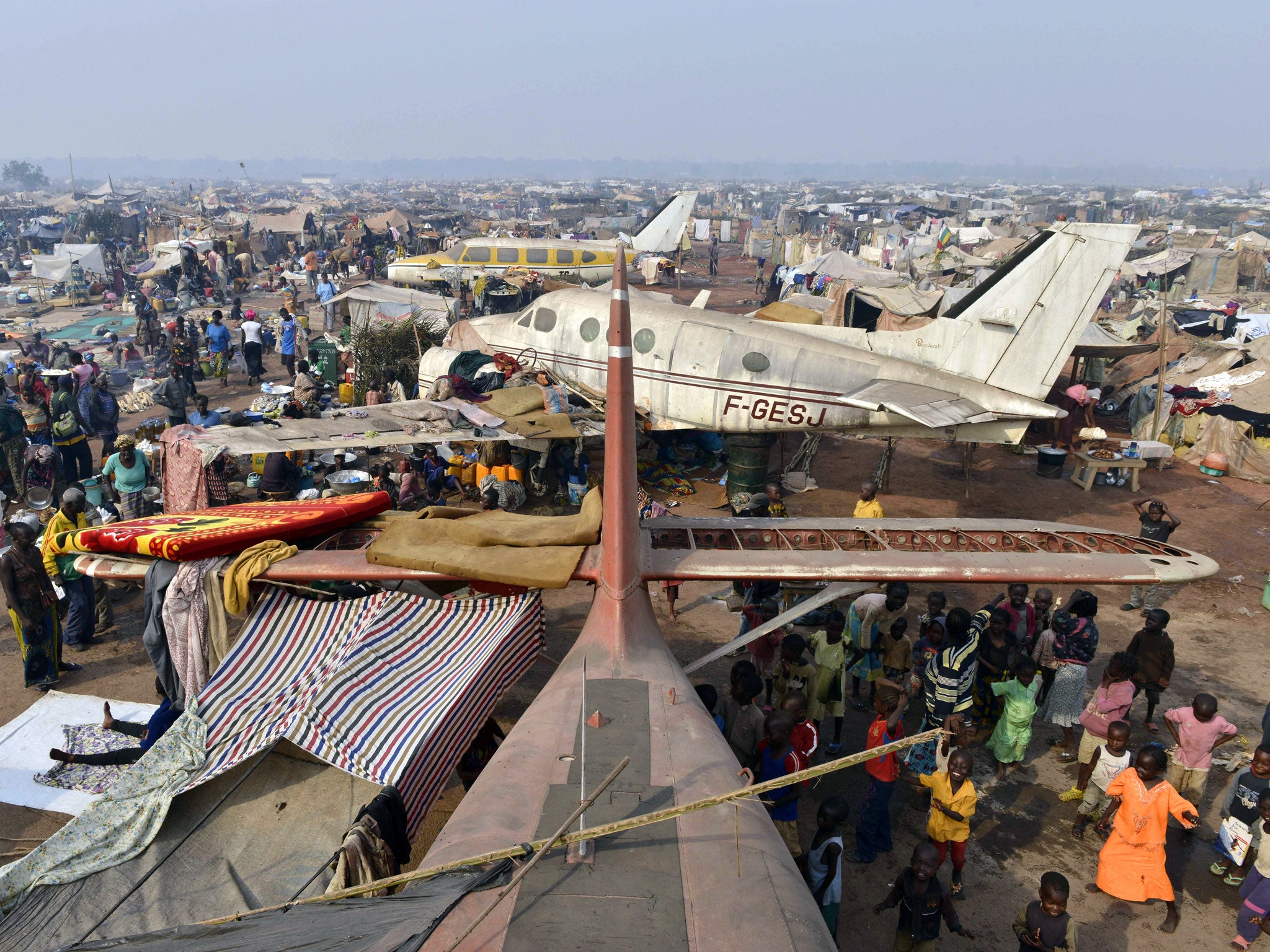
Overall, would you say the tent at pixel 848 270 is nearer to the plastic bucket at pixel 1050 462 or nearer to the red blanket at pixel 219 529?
the plastic bucket at pixel 1050 462

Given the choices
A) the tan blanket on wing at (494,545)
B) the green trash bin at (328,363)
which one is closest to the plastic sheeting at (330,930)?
the tan blanket on wing at (494,545)

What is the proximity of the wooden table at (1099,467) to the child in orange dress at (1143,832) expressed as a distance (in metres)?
11.1

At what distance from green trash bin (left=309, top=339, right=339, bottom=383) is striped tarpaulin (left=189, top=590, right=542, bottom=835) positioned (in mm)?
14535

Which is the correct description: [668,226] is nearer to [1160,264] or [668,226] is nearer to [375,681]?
[1160,264]

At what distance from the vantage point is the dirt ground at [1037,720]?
6445 mm

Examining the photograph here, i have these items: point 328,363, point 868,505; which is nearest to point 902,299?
point 868,505

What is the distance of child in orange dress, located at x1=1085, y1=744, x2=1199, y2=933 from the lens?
609cm

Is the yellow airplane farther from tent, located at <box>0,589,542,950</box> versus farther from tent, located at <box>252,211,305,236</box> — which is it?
tent, located at <box>0,589,542,950</box>

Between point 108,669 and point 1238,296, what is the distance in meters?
46.0

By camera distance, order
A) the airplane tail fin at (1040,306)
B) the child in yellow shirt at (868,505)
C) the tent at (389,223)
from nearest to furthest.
→ the child in yellow shirt at (868,505) → the airplane tail fin at (1040,306) → the tent at (389,223)

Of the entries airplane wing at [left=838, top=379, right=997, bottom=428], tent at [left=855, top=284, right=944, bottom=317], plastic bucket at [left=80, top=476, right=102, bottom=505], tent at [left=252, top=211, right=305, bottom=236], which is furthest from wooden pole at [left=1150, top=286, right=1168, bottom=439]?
tent at [left=252, top=211, right=305, bottom=236]

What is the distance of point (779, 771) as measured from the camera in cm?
631

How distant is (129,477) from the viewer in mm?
11422

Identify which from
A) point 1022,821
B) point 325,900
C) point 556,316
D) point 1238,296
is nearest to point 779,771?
point 1022,821
